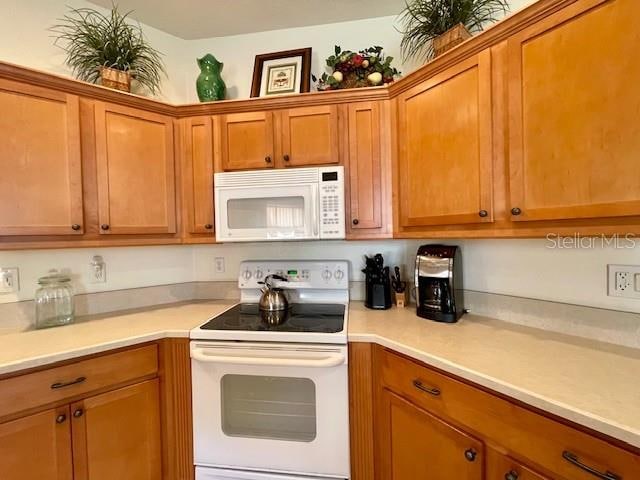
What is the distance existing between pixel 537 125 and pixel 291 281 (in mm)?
1425

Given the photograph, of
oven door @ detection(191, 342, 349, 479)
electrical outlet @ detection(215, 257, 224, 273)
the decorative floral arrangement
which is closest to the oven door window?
oven door @ detection(191, 342, 349, 479)

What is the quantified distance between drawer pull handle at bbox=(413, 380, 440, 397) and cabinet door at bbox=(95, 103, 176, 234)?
1459 millimetres

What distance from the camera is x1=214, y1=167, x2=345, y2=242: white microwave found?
1660 millimetres

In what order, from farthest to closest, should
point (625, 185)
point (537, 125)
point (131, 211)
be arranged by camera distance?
point (131, 211)
point (537, 125)
point (625, 185)

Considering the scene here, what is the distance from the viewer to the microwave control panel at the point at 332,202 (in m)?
1.66

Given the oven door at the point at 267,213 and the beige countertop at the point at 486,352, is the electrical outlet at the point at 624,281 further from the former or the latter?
the oven door at the point at 267,213

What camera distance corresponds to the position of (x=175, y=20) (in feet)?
6.48

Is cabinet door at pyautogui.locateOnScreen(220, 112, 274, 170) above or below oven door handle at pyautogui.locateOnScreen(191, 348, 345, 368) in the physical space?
above

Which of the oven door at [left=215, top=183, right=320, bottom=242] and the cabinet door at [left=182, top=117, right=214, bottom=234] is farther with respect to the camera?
the cabinet door at [left=182, top=117, right=214, bottom=234]

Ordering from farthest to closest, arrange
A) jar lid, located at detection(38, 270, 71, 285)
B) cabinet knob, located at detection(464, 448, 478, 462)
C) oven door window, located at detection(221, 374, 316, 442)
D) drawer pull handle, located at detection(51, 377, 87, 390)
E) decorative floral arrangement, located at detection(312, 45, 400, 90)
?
decorative floral arrangement, located at detection(312, 45, 400, 90)
jar lid, located at detection(38, 270, 71, 285)
oven door window, located at detection(221, 374, 316, 442)
drawer pull handle, located at detection(51, 377, 87, 390)
cabinet knob, located at detection(464, 448, 478, 462)

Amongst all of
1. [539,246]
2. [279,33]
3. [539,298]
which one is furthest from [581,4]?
[279,33]

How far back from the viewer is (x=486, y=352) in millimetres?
1110

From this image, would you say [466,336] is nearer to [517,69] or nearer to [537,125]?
[537,125]

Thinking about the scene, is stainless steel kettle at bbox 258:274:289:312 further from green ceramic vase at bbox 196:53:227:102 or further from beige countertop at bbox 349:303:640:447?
green ceramic vase at bbox 196:53:227:102
